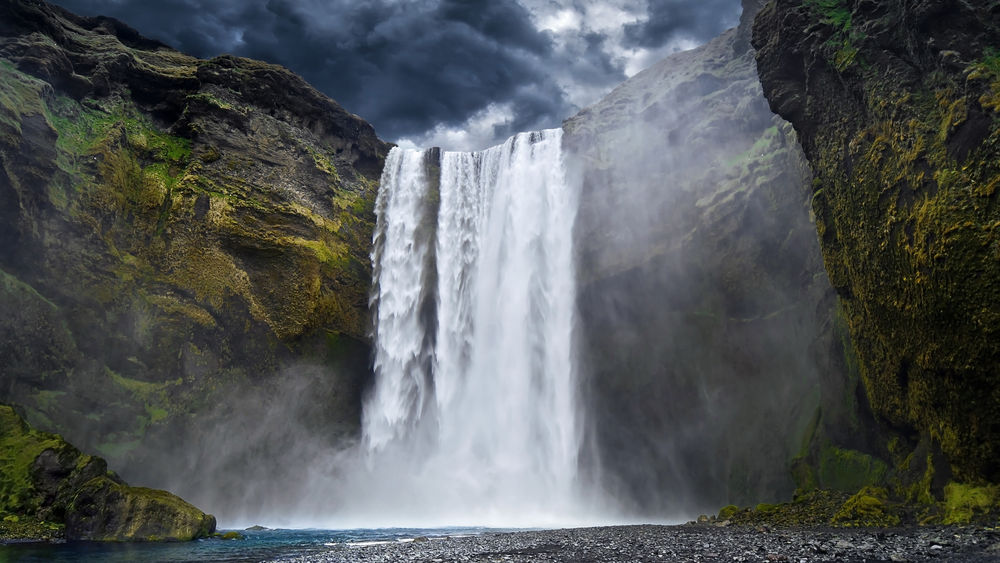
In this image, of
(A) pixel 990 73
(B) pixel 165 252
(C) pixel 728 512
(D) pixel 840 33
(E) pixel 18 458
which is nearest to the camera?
(A) pixel 990 73

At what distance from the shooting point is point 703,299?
95.0 ft

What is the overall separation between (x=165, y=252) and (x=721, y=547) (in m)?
26.8

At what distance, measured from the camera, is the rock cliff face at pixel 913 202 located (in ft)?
39.1

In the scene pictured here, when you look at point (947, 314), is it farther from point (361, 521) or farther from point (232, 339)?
point (232, 339)

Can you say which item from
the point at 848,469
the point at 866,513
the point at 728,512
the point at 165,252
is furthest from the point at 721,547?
the point at 165,252

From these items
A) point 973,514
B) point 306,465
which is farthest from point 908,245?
point 306,465

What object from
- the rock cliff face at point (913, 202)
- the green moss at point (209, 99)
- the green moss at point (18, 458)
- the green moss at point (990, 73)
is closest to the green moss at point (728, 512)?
the rock cliff face at point (913, 202)

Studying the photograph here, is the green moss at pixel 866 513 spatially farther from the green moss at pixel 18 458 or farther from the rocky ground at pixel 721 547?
the green moss at pixel 18 458

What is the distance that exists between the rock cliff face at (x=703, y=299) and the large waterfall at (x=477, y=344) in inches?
81.5

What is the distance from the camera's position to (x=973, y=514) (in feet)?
39.7

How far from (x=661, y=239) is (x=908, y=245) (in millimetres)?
16864

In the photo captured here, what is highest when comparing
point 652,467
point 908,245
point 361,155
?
point 361,155

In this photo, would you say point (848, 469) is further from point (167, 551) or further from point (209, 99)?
point (209, 99)

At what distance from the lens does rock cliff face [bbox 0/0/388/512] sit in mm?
23516
